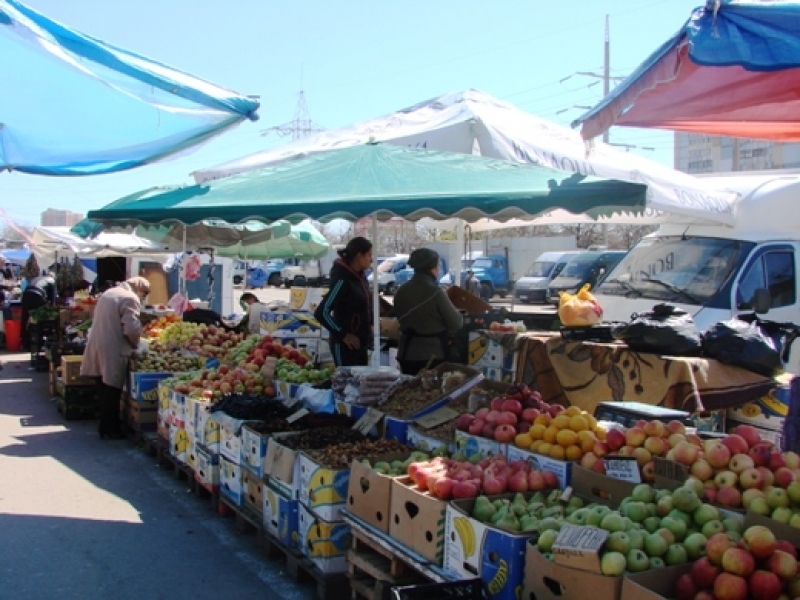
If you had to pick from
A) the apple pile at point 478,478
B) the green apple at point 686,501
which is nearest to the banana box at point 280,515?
the apple pile at point 478,478

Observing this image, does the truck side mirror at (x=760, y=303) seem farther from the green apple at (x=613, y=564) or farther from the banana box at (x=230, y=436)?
the green apple at (x=613, y=564)

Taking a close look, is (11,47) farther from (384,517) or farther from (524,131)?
(524,131)

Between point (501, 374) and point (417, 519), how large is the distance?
12.4ft

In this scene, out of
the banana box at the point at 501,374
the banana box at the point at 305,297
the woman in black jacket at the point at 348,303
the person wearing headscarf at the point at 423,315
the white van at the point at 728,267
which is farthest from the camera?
the banana box at the point at 305,297

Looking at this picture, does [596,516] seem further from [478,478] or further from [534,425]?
[534,425]

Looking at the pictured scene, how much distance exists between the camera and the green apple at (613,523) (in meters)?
3.05

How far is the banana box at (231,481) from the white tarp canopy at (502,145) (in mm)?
3214

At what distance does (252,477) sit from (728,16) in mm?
4153

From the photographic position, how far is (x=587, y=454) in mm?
4082

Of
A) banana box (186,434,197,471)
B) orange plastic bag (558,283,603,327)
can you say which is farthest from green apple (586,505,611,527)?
banana box (186,434,197,471)

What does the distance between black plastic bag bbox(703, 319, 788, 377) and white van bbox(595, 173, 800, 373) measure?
7.28 ft

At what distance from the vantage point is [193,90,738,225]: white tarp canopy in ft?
25.2

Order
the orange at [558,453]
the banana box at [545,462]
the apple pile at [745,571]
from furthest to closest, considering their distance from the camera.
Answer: the orange at [558,453]
the banana box at [545,462]
the apple pile at [745,571]

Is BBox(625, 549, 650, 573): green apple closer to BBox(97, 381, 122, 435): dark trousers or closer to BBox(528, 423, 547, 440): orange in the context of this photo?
BBox(528, 423, 547, 440): orange
